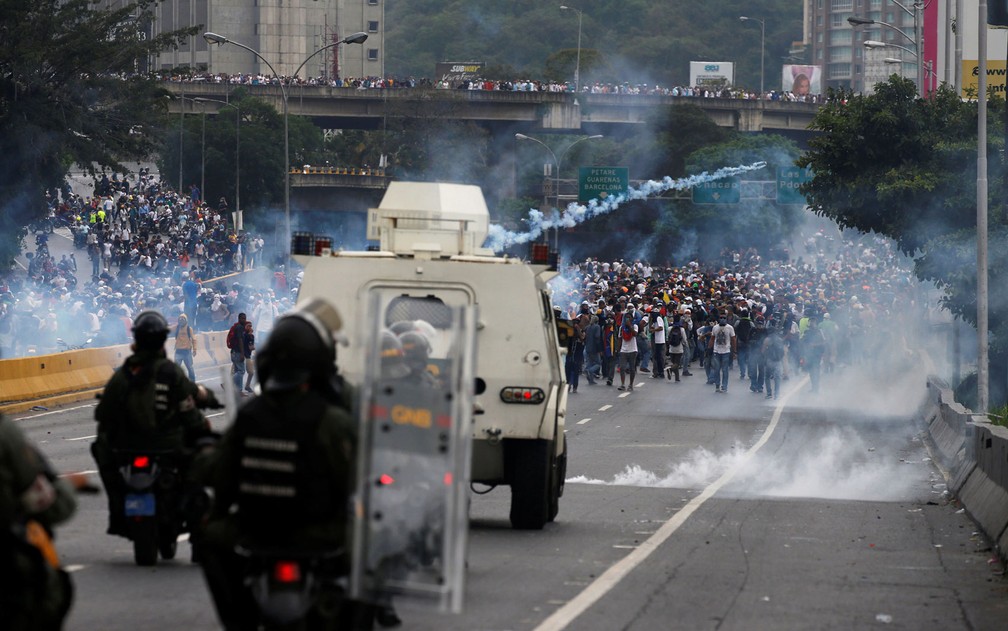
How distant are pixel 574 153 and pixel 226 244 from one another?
53.5 meters

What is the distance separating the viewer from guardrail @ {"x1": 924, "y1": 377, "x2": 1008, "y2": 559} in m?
14.5

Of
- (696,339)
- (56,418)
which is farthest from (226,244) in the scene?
(56,418)

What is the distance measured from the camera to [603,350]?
3756cm

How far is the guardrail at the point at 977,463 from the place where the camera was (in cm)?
1447

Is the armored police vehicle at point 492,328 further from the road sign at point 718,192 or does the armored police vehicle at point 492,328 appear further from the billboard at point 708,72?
the billboard at point 708,72

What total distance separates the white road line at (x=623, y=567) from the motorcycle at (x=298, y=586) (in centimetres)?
330

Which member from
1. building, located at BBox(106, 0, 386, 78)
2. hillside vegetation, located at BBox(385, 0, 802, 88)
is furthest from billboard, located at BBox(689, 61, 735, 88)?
building, located at BBox(106, 0, 386, 78)

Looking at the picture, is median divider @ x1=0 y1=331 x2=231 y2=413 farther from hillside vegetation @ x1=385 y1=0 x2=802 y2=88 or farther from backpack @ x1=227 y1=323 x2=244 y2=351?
hillside vegetation @ x1=385 y1=0 x2=802 y2=88

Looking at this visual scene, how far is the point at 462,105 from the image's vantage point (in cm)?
10850

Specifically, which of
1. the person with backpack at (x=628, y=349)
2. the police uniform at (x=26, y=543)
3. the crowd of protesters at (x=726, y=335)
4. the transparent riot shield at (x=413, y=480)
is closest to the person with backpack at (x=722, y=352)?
the crowd of protesters at (x=726, y=335)

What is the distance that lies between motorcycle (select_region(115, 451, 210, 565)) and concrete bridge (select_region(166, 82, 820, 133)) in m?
94.8

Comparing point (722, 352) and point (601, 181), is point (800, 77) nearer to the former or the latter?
point (601, 181)

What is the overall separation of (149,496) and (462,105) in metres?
98.5

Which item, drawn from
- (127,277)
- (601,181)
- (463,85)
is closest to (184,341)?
(127,277)
